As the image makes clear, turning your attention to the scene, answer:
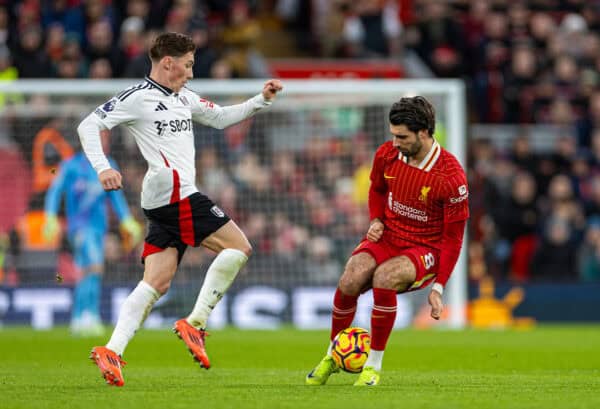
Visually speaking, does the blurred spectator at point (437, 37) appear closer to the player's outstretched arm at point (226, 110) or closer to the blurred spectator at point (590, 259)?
the blurred spectator at point (590, 259)

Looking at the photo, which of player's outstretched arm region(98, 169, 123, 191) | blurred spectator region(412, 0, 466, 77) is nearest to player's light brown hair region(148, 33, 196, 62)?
player's outstretched arm region(98, 169, 123, 191)

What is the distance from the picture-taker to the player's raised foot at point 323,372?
864 cm

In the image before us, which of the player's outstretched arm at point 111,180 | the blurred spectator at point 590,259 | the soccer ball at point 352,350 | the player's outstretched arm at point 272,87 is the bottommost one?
the blurred spectator at point 590,259

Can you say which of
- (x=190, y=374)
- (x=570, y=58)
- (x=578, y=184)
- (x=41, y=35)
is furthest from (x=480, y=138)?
(x=190, y=374)

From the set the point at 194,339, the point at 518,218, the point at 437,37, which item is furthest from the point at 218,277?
the point at 437,37

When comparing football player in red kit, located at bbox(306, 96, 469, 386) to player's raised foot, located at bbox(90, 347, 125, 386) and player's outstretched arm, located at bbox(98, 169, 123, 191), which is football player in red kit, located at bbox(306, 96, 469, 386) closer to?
player's raised foot, located at bbox(90, 347, 125, 386)

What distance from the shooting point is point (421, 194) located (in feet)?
28.5

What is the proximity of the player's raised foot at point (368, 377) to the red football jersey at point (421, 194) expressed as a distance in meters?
0.89

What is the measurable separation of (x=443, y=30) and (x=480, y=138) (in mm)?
2628

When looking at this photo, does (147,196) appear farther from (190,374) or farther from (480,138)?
(480,138)

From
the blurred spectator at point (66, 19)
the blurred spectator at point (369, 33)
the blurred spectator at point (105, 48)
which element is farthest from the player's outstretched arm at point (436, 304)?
the blurred spectator at point (369, 33)

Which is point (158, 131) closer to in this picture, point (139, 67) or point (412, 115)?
point (412, 115)

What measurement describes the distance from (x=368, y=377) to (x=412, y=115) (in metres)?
1.78

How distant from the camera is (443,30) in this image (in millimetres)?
22172
